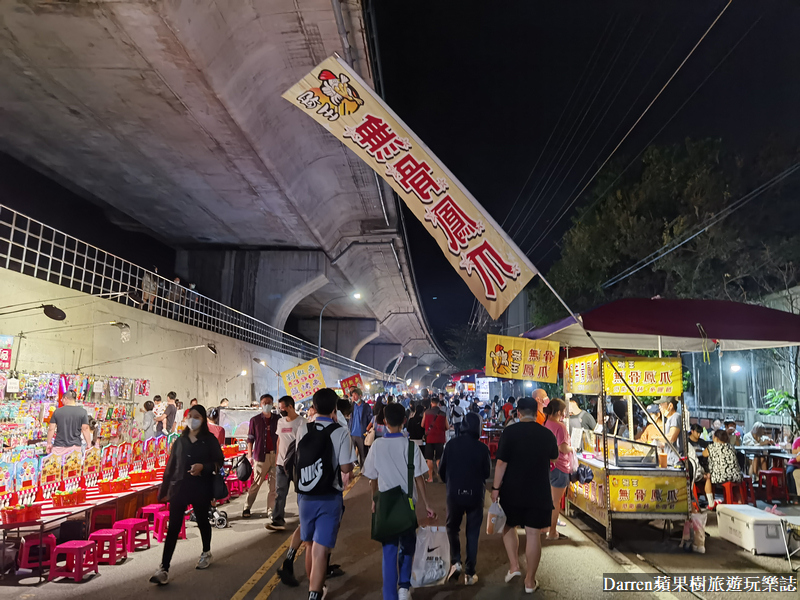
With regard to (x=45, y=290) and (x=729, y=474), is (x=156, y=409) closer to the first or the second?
(x=45, y=290)

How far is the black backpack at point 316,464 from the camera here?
5.04 metres

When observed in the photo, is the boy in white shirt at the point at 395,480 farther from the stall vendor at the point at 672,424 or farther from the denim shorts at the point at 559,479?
the stall vendor at the point at 672,424

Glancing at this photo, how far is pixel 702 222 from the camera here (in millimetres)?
16625

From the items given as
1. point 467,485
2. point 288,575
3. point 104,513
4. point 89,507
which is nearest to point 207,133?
point 104,513

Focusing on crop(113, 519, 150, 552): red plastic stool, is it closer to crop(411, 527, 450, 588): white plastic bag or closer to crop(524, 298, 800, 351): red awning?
crop(411, 527, 450, 588): white plastic bag

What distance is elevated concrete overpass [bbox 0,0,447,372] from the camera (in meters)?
9.94

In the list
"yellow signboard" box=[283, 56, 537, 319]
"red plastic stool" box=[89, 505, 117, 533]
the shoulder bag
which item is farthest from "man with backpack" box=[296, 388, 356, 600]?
"red plastic stool" box=[89, 505, 117, 533]

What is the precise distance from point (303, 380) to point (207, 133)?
686 centimetres

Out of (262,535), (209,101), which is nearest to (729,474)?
(262,535)

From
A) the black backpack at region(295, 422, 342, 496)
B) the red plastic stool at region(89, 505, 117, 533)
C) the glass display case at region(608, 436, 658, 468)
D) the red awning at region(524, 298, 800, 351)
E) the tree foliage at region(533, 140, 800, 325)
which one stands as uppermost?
the tree foliage at region(533, 140, 800, 325)

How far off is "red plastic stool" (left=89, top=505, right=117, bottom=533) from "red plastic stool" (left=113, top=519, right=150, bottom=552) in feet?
0.52

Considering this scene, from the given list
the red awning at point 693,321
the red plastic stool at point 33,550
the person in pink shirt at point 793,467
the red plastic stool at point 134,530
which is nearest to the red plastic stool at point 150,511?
the red plastic stool at point 134,530

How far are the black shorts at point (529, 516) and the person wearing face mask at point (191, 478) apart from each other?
336 cm

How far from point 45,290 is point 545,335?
956 cm
